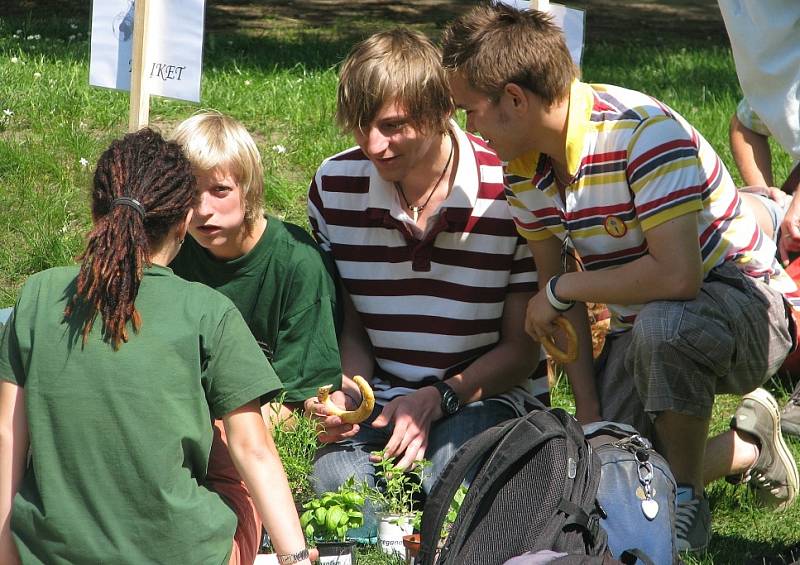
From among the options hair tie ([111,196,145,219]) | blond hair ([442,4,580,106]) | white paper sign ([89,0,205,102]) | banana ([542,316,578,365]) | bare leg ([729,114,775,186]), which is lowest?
banana ([542,316,578,365])

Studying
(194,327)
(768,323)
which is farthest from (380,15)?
(194,327)

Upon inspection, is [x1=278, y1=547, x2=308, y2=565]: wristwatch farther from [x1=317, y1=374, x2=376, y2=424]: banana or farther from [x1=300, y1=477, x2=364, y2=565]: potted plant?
[x1=317, y1=374, x2=376, y2=424]: banana

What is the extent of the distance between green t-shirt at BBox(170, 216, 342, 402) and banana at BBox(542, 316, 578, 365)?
62 cm

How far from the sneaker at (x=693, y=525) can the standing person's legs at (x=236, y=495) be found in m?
1.17

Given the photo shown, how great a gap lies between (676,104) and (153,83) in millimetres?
4266

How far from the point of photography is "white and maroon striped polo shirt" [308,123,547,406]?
11.2ft

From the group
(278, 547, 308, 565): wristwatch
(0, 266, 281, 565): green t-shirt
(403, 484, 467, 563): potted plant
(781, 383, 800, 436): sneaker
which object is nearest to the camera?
(0, 266, 281, 565): green t-shirt

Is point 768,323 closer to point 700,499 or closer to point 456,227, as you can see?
point 700,499

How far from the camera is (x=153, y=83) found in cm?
363

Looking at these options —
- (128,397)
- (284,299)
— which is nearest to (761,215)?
(284,299)

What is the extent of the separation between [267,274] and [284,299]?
9cm

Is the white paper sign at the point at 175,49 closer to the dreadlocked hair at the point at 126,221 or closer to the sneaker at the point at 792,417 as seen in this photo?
the dreadlocked hair at the point at 126,221

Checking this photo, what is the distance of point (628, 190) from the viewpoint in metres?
3.06

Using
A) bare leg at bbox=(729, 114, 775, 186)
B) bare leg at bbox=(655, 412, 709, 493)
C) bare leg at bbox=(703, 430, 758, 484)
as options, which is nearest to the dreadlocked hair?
bare leg at bbox=(655, 412, 709, 493)
